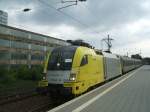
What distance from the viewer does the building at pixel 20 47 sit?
57.6 m

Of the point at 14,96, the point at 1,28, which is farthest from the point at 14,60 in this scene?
the point at 14,96

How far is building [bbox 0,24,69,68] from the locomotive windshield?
3711 cm

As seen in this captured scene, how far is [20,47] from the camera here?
6462 centimetres

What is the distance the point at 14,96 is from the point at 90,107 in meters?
9.20

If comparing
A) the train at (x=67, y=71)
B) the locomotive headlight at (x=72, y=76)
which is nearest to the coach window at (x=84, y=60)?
the train at (x=67, y=71)

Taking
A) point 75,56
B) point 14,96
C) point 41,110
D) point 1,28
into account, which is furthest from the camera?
point 1,28

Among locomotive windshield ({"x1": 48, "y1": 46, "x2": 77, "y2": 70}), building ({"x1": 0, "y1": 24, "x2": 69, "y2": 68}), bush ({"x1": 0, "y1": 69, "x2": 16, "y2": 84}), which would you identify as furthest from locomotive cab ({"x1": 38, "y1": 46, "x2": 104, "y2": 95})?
building ({"x1": 0, "y1": 24, "x2": 69, "y2": 68})

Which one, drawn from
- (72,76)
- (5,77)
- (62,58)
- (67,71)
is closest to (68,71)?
(67,71)

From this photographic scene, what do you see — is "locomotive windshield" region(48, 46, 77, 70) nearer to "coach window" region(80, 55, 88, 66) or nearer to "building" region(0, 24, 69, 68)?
"coach window" region(80, 55, 88, 66)

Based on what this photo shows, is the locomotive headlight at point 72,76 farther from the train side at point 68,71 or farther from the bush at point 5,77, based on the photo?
the bush at point 5,77

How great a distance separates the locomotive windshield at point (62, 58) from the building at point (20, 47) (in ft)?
122

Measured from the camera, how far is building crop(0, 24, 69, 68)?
57625 millimetres

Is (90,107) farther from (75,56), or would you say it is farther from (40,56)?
(40,56)

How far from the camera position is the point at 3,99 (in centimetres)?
1778
